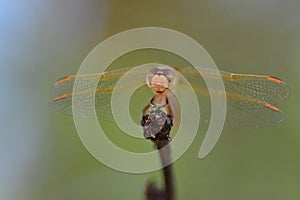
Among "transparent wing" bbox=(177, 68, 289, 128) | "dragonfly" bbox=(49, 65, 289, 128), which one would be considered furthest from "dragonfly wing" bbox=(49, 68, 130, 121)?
"transparent wing" bbox=(177, 68, 289, 128)

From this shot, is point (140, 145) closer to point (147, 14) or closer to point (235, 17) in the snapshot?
point (147, 14)

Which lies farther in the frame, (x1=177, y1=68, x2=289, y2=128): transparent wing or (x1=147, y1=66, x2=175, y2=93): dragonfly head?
(x1=177, y1=68, x2=289, y2=128): transparent wing

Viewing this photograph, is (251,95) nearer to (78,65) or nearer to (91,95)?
(91,95)

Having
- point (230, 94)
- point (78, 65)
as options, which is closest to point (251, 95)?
point (230, 94)

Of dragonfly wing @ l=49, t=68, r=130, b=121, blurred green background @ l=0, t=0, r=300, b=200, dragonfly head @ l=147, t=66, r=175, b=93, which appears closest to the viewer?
dragonfly head @ l=147, t=66, r=175, b=93

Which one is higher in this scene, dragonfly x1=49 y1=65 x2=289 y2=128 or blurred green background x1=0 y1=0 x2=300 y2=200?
blurred green background x1=0 y1=0 x2=300 y2=200

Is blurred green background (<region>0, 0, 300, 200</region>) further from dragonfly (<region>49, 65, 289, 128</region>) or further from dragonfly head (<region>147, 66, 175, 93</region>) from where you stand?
dragonfly head (<region>147, 66, 175, 93</region>)

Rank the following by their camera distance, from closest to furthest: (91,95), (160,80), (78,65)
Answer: (160,80) < (91,95) < (78,65)
